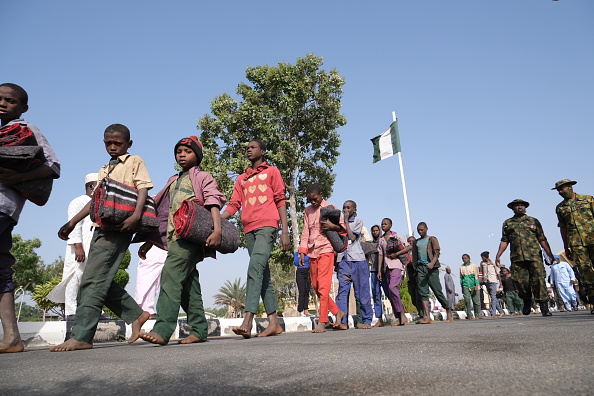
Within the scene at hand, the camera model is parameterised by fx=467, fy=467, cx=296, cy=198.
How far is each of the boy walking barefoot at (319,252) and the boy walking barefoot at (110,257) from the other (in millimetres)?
2871

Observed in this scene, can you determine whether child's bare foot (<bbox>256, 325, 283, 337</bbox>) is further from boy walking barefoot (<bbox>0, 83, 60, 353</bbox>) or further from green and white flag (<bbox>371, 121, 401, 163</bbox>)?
green and white flag (<bbox>371, 121, 401, 163</bbox>)

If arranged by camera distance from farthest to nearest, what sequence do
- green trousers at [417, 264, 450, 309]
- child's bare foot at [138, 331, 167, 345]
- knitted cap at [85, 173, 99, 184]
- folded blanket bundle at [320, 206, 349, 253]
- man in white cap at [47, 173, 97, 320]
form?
1. green trousers at [417, 264, 450, 309]
2. folded blanket bundle at [320, 206, 349, 253]
3. knitted cap at [85, 173, 99, 184]
4. man in white cap at [47, 173, 97, 320]
5. child's bare foot at [138, 331, 167, 345]

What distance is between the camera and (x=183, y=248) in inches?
177

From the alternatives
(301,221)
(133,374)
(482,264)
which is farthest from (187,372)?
(301,221)

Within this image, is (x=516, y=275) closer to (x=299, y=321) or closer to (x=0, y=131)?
(x=299, y=321)

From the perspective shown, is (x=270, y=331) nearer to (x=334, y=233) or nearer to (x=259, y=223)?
Answer: (x=259, y=223)

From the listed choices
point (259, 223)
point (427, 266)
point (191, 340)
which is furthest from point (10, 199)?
point (427, 266)

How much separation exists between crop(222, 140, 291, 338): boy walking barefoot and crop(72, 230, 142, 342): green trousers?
1391mm

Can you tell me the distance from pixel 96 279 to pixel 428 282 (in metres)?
7.32

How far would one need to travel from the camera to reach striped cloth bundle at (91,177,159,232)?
13.5 ft

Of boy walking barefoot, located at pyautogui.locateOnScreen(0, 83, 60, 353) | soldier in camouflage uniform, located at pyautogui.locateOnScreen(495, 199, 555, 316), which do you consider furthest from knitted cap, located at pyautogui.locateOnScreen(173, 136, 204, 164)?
soldier in camouflage uniform, located at pyautogui.locateOnScreen(495, 199, 555, 316)

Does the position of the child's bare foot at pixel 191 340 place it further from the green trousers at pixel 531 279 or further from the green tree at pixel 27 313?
the green tree at pixel 27 313

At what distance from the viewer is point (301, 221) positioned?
23.3 meters

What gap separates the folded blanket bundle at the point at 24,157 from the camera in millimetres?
3867
